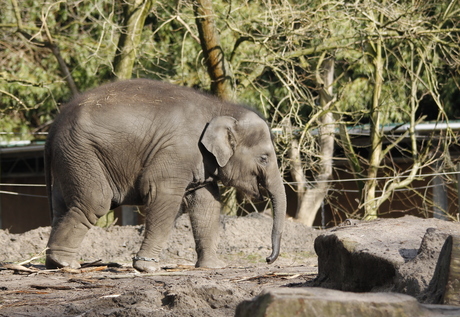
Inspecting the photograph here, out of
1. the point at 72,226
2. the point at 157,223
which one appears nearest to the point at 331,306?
the point at 157,223

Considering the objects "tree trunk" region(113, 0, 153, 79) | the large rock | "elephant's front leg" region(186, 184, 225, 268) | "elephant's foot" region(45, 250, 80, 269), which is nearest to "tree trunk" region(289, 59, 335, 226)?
"tree trunk" region(113, 0, 153, 79)

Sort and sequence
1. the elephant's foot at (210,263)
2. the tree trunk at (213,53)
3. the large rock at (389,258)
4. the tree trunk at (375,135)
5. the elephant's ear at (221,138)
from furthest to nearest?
the tree trunk at (375,135)
the tree trunk at (213,53)
the elephant's foot at (210,263)
the elephant's ear at (221,138)
the large rock at (389,258)

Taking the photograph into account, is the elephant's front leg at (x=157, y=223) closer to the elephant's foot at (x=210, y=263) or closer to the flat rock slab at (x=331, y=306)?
the elephant's foot at (x=210, y=263)

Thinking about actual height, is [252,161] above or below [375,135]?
above

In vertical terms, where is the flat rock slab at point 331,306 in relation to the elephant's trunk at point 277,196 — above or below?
above

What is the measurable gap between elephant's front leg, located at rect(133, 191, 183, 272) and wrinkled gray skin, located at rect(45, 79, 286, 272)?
0.01 meters

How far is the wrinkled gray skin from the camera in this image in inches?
328

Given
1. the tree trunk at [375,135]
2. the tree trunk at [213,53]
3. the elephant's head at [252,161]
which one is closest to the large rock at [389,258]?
the elephant's head at [252,161]

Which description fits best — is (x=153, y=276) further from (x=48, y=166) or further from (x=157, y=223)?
(x=48, y=166)

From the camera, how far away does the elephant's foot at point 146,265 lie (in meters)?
8.14

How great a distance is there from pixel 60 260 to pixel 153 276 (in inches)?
49.2

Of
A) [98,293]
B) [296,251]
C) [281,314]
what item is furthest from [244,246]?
[281,314]

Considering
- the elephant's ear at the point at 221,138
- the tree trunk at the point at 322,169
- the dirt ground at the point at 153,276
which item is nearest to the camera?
the dirt ground at the point at 153,276

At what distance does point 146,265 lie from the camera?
8.21 metres
